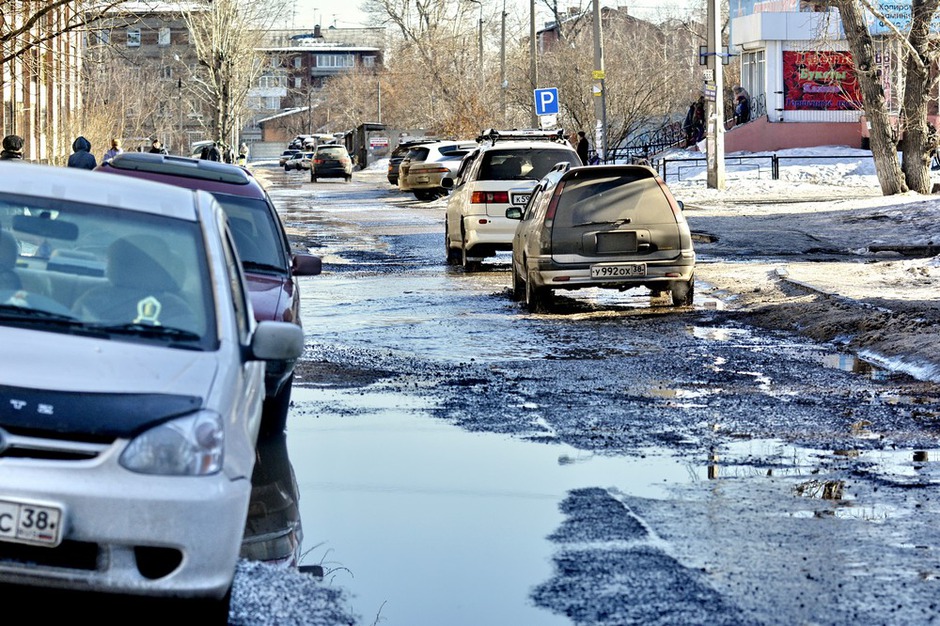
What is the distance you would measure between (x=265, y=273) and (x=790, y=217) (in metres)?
24.1

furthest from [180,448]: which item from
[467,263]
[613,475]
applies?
[467,263]

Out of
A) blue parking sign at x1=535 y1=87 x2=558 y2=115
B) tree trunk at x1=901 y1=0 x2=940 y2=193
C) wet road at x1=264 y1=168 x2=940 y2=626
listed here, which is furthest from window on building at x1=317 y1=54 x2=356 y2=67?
wet road at x1=264 y1=168 x2=940 y2=626

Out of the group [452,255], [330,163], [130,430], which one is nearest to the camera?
[130,430]

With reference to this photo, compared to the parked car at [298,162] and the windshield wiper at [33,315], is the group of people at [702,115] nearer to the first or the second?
the parked car at [298,162]

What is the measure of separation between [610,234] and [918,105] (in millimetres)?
21026

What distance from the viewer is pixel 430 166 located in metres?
47.1

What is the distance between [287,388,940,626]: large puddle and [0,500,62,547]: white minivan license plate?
1232mm

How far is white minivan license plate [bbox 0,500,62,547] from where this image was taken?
4750 mm

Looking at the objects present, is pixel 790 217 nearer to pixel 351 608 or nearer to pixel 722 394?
pixel 722 394

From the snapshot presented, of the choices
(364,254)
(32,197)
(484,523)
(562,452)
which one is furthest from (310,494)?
(364,254)

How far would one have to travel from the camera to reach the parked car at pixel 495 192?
74.0ft

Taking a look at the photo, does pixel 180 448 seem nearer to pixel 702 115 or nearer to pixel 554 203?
pixel 554 203

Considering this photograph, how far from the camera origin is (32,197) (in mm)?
6012

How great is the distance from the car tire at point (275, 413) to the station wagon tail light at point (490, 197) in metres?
13.6
